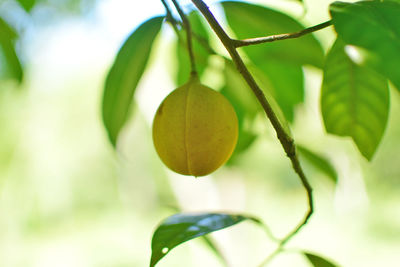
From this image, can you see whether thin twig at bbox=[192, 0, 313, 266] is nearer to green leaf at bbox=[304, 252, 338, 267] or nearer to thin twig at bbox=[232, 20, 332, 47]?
thin twig at bbox=[232, 20, 332, 47]

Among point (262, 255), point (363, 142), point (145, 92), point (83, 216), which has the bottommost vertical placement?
point (262, 255)

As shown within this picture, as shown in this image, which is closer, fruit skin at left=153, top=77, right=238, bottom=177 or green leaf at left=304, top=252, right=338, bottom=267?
fruit skin at left=153, top=77, right=238, bottom=177

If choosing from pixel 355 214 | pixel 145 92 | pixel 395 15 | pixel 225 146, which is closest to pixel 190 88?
pixel 225 146

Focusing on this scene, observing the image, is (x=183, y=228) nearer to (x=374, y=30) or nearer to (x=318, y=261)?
(x=318, y=261)

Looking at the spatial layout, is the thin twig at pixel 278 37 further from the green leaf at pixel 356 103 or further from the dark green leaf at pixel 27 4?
the dark green leaf at pixel 27 4

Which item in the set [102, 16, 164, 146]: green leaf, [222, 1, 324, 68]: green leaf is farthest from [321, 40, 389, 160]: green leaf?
[102, 16, 164, 146]: green leaf

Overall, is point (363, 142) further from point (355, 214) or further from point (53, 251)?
point (355, 214)
